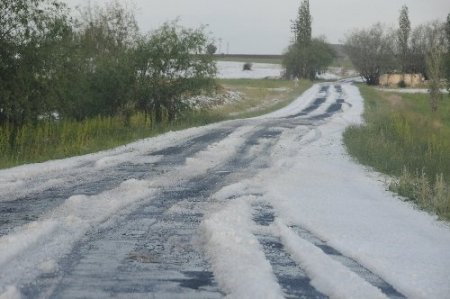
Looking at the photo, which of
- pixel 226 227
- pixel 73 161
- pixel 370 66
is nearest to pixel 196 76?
pixel 73 161

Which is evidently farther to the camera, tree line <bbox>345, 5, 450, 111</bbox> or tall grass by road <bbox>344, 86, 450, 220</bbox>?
tree line <bbox>345, 5, 450, 111</bbox>

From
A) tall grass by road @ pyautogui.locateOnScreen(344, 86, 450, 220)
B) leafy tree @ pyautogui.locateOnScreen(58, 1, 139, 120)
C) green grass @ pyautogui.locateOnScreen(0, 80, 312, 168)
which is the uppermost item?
leafy tree @ pyautogui.locateOnScreen(58, 1, 139, 120)

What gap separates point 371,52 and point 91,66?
7776cm

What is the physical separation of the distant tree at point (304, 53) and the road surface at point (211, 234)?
8362 cm

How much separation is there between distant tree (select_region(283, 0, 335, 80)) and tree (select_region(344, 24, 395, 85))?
5.03 metres

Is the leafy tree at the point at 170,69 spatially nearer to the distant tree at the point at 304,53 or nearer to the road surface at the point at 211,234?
the road surface at the point at 211,234

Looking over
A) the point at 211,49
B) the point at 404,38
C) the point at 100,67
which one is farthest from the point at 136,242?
the point at 404,38

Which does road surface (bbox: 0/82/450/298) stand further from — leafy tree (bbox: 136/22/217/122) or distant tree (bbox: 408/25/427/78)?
distant tree (bbox: 408/25/427/78)

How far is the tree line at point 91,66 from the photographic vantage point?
1528 centimetres

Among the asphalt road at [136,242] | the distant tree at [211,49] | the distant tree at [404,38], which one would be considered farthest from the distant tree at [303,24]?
the asphalt road at [136,242]

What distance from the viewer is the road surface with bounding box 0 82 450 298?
4.57m

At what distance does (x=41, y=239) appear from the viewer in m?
5.76

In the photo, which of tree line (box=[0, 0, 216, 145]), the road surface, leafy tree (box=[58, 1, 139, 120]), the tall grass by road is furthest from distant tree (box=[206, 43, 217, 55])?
the road surface

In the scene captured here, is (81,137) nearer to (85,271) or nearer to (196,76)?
(196,76)
